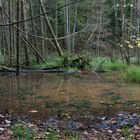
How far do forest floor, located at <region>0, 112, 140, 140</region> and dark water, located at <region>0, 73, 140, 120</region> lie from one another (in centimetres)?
49

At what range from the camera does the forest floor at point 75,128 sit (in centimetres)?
602

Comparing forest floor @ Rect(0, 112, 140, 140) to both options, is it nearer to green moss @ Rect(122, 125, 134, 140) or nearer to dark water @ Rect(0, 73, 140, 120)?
green moss @ Rect(122, 125, 134, 140)

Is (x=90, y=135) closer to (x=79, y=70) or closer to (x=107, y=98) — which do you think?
(x=107, y=98)

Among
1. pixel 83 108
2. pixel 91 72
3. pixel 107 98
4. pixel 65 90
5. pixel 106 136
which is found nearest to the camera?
pixel 106 136

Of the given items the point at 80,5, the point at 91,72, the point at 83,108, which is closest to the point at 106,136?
the point at 83,108

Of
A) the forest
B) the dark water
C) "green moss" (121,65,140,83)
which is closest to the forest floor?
the forest

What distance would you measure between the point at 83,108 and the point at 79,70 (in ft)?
31.3

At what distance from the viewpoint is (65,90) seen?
11656 mm

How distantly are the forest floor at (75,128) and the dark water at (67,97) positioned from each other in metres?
0.49

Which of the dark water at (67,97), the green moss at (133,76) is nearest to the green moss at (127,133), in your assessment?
the dark water at (67,97)

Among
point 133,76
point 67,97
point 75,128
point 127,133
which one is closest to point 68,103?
point 67,97

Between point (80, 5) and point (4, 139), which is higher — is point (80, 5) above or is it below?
above

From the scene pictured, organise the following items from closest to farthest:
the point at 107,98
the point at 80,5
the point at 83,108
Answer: the point at 83,108 < the point at 107,98 < the point at 80,5

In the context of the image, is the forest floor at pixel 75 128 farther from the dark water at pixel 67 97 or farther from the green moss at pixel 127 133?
the dark water at pixel 67 97
